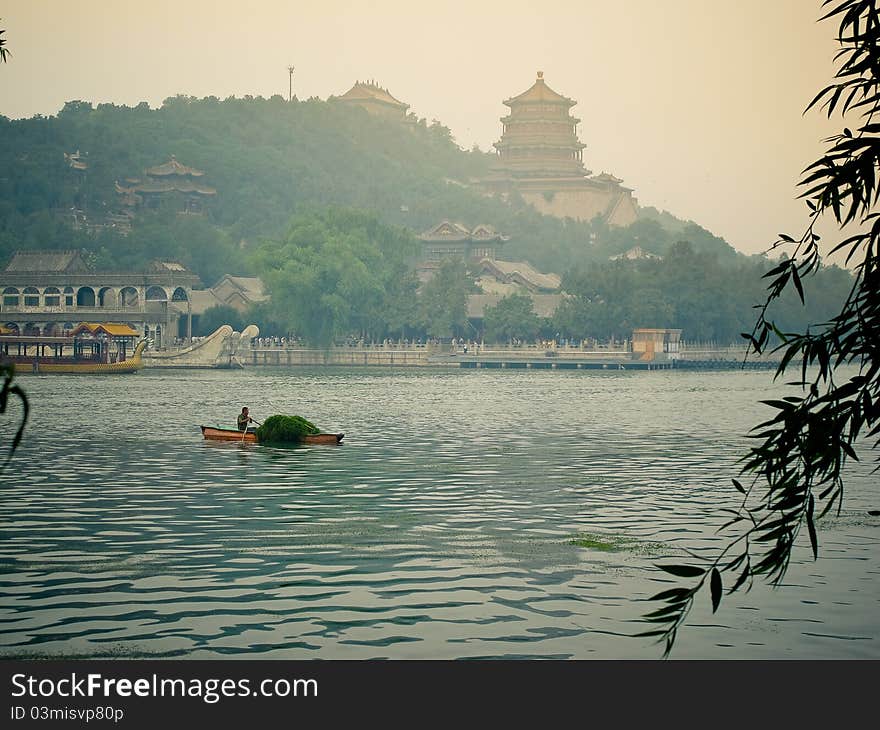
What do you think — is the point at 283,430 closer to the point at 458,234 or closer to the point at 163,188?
the point at 458,234

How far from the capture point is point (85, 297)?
8588 centimetres

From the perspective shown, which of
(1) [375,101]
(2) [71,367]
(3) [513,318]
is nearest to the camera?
(2) [71,367]

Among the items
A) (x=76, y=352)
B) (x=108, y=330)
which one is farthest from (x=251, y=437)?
(x=76, y=352)

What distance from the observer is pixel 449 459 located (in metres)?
25.3

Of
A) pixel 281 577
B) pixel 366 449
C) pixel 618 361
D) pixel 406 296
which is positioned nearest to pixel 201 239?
pixel 406 296

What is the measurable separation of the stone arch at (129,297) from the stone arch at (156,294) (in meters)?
0.74

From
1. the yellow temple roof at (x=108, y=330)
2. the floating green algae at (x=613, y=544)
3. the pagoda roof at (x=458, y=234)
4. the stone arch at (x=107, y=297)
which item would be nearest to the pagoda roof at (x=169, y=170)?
the pagoda roof at (x=458, y=234)

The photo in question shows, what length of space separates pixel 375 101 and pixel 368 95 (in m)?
1.10

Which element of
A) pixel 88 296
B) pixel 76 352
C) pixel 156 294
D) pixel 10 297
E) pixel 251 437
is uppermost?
pixel 156 294

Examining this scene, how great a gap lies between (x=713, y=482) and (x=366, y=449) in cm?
799

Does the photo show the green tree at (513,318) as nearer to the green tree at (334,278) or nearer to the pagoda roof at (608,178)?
the green tree at (334,278)

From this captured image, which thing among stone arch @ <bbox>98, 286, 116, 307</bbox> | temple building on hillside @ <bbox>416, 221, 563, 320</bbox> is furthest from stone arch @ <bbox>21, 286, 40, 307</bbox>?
temple building on hillside @ <bbox>416, 221, 563, 320</bbox>

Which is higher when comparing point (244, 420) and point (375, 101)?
point (375, 101)

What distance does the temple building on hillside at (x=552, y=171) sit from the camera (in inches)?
5413
